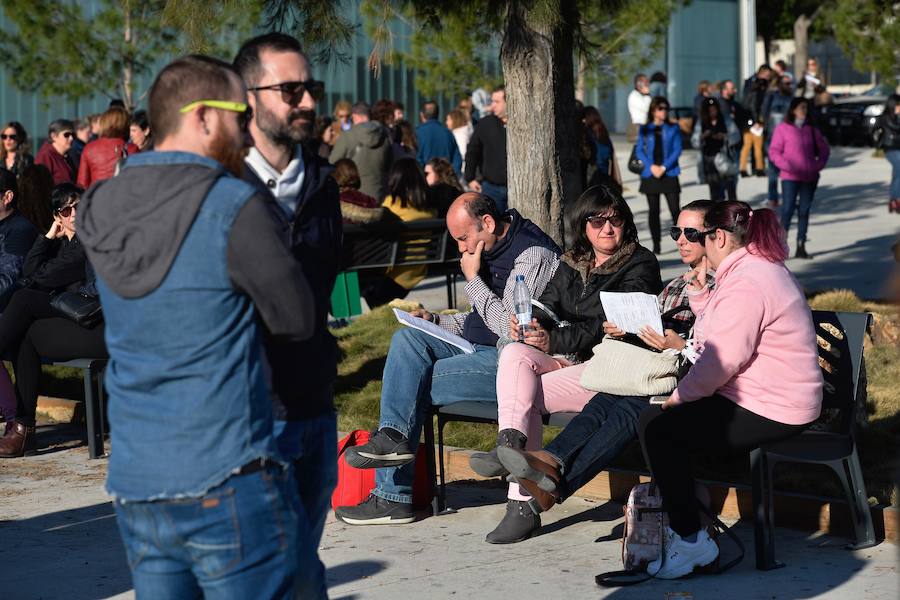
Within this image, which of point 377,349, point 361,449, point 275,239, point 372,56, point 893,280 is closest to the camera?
point 893,280

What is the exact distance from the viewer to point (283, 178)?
3584mm

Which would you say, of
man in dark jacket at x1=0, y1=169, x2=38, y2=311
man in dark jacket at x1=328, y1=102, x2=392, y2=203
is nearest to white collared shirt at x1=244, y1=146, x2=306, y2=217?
man in dark jacket at x1=0, y1=169, x2=38, y2=311

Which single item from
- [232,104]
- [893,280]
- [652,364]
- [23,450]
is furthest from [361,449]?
[893,280]

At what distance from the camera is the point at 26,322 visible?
8.27 m

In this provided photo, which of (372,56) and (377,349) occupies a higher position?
(372,56)

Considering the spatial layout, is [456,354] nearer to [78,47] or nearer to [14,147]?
[14,147]

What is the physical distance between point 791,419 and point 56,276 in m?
4.62

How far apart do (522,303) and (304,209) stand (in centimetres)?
292

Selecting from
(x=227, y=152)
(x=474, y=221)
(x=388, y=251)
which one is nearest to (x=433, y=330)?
(x=474, y=221)

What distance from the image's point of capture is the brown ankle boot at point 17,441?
8039 mm

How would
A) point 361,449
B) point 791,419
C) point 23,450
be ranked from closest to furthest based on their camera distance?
point 791,419
point 361,449
point 23,450

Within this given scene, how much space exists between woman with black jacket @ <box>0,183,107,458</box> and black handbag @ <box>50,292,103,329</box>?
0.12m

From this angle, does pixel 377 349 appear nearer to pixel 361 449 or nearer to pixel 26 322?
pixel 26 322

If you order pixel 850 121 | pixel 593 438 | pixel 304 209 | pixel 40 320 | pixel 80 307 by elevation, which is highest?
pixel 850 121
